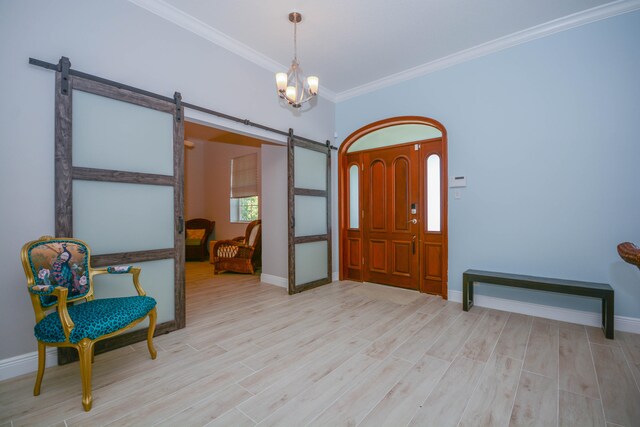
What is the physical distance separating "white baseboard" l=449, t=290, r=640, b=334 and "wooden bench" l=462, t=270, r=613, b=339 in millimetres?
166

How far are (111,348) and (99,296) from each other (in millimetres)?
483

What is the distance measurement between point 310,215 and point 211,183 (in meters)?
5.23

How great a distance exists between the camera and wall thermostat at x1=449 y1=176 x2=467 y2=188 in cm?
390

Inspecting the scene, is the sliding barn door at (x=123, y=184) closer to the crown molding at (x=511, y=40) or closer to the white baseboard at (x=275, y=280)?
the white baseboard at (x=275, y=280)

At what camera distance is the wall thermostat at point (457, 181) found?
3.90 metres

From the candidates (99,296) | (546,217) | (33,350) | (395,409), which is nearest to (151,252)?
(99,296)

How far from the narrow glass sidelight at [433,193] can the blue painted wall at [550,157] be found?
29cm

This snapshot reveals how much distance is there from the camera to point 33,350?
2.25m

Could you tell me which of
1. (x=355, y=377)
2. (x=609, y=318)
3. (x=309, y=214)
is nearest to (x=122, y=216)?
(x=355, y=377)

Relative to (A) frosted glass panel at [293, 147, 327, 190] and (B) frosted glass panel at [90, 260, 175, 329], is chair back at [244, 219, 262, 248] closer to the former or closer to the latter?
(A) frosted glass panel at [293, 147, 327, 190]

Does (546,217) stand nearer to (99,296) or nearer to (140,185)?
(140,185)

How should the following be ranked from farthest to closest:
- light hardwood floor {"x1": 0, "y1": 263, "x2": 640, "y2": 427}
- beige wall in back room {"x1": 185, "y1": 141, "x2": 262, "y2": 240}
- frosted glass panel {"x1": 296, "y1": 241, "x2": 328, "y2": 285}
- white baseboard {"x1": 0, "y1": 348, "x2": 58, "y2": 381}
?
beige wall in back room {"x1": 185, "y1": 141, "x2": 262, "y2": 240}, frosted glass panel {"x1": 296, "y1": 241, "x2": 328, "y2": 285}, white baseboard {"x1": 0, "y1": 348, "x2": 58, "y2": 381}, light hardwood floor {"x1": 0, "y1": 263, "x2": 640, "y2": 427}

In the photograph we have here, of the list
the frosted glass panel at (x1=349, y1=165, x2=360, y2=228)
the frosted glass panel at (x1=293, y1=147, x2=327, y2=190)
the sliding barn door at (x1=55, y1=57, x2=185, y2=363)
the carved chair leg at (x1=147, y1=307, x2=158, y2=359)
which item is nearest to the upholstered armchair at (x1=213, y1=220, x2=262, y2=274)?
the frosted glass panel at (x1=293, y1=147, x2=327, y2=190)

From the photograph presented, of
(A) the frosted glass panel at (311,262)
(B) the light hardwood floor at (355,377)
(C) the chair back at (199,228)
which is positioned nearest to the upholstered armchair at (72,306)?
(B) the light hardwood floor at (355,377)
